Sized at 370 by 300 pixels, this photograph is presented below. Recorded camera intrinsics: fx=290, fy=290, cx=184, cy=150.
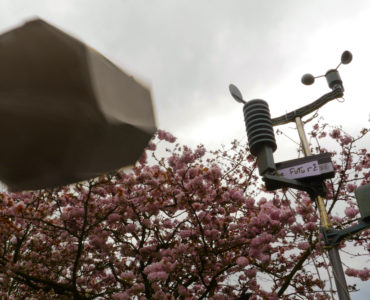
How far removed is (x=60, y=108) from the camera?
805mm

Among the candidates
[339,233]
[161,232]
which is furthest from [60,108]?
[161,232]

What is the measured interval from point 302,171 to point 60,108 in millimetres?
2435

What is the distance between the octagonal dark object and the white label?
210 cm

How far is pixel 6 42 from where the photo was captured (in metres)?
0.76

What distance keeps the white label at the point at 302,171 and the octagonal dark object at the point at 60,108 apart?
6.89ft

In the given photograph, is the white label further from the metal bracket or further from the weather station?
the metal bracket

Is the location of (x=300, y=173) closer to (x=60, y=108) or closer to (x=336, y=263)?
(x=336, y=263)

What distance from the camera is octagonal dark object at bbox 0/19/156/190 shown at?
754mm

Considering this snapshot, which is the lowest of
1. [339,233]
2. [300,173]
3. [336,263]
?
[336,263]

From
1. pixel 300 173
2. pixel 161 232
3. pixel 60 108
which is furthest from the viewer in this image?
pixel 161 232

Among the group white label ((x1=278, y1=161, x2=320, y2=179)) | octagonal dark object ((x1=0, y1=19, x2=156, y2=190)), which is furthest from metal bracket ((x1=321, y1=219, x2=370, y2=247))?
octagonal dark object ((x1=0, y1=19, x2=156, y2=190))

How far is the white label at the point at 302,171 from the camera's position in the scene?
2.69 m

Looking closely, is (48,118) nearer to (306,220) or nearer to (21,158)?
(21,158)

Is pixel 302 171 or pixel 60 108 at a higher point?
pixel 302 171
